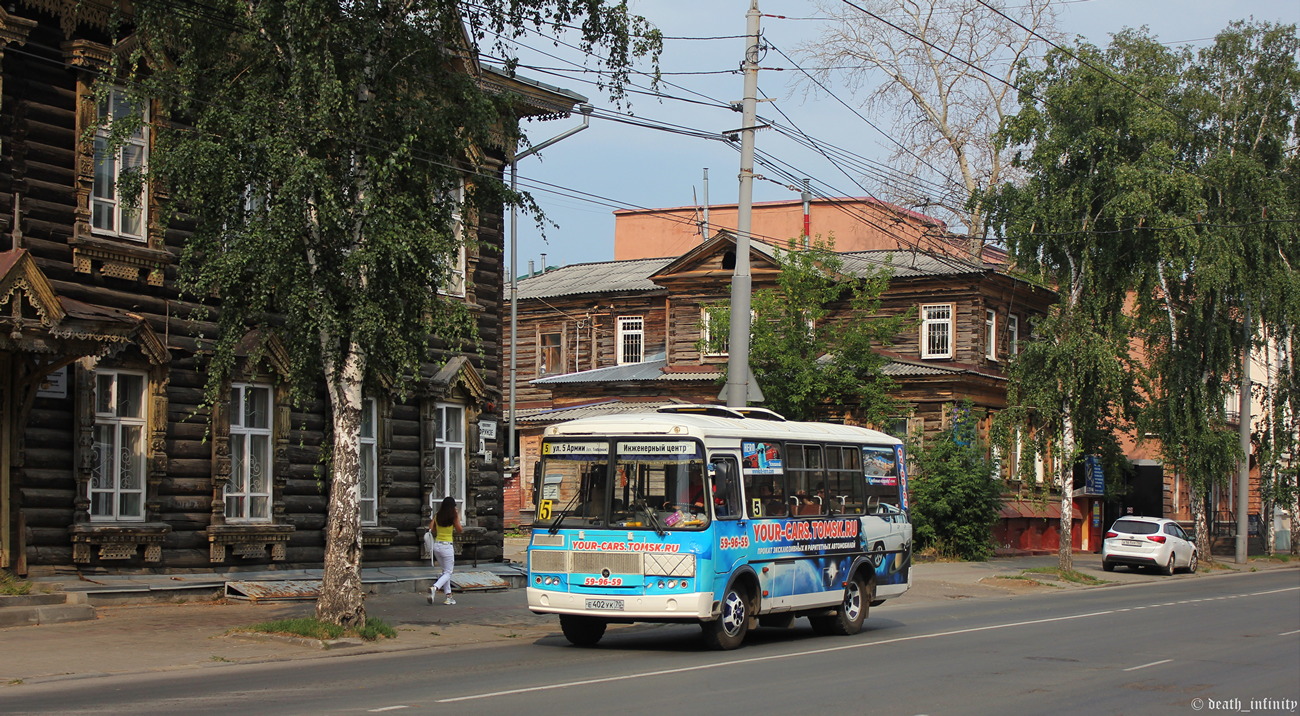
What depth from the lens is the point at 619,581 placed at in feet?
52.6

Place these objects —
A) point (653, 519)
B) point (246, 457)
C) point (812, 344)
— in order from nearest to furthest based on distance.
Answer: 1. point (653, 519)
2. point (246, 457)
3. point (812, 344)

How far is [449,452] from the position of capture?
88.8 ft

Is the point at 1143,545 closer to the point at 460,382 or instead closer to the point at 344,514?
the point at 460,382

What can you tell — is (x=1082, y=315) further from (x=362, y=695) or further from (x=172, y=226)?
(x=362, y=695)

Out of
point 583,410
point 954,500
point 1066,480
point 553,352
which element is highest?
point 553,352

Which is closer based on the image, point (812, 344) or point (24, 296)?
point (24, 296)

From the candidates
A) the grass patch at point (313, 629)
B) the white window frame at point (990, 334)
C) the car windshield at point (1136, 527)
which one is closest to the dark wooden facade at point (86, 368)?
the grass patch at point (313, 629)

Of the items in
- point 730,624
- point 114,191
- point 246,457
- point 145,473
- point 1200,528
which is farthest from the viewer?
point 1200,528

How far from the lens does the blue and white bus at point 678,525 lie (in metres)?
16.0

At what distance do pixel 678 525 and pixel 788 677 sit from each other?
2716 millimetres

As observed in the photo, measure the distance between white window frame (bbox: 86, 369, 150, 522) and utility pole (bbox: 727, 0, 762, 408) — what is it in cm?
925

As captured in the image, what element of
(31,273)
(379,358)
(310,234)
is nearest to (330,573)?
(379,358)

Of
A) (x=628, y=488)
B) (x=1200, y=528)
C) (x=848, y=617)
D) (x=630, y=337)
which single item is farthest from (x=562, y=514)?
(x=630, y=337)

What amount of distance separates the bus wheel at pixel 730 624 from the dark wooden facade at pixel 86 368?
16.6 ft
